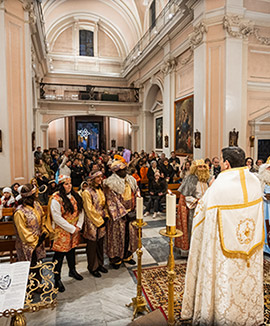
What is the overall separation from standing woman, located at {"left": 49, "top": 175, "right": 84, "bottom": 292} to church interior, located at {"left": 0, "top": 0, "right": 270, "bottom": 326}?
1.85ft

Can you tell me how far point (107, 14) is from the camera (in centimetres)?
1967

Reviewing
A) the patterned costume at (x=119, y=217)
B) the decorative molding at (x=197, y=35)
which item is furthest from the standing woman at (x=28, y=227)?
the decorative molding at (x=197, y=35)

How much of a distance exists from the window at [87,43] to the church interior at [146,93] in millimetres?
187

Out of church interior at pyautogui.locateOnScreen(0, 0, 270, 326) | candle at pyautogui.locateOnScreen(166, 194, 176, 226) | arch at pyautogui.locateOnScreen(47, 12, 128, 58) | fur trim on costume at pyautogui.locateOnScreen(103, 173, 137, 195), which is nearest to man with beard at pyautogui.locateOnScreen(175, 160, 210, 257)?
church interior at pyautogui.locateOnScreen(0, 0, 270, 326)

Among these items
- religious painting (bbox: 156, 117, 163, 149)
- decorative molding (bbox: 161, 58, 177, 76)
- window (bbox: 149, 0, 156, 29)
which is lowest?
religious painting (bbox: 156, 117, 163, 149)

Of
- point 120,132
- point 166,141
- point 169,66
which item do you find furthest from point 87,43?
point 166,141

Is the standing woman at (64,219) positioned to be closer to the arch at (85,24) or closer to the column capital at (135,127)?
the column capital at (135,127)

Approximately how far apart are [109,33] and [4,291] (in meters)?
22.6

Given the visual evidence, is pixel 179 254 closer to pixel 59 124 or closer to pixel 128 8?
pixel 128 8

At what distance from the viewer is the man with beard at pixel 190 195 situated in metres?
4.13

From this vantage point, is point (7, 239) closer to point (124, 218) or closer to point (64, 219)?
point (64, 219)

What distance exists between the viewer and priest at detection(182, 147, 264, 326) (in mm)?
2086

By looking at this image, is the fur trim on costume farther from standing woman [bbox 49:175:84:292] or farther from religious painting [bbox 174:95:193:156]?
religious painting [bbox 174:95:193:156]

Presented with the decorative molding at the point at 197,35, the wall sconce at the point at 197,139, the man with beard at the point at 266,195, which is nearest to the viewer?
the man with beard at the point at 266,195
